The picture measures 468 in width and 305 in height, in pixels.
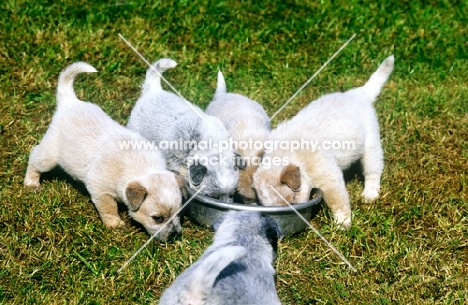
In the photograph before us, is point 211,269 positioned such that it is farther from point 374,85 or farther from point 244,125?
point 374,85

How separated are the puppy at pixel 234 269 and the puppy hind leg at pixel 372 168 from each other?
1971 mm

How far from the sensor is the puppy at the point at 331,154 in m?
4.99

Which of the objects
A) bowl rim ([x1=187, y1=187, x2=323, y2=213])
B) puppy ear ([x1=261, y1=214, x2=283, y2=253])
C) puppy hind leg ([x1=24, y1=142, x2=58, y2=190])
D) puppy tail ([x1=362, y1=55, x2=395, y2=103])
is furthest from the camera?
puppy tail ([x1=362, y1=55, x2=395, y2=103])

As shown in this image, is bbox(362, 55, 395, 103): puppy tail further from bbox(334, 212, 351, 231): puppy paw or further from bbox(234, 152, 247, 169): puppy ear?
bbox(234, 152, 247, 169): puppy ear

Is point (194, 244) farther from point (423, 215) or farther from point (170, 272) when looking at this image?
point (423, 215)

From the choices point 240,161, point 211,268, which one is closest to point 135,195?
point 240,161

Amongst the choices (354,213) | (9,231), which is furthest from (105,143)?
(354,213)

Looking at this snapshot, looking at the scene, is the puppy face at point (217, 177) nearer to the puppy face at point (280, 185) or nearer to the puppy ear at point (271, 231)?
the puppy face at point (280, 185)

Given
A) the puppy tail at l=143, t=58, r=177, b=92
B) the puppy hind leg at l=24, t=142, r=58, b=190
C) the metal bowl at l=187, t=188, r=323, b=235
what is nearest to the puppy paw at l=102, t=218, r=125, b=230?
the metal bowl at l=187, t=188, r=323, b=235

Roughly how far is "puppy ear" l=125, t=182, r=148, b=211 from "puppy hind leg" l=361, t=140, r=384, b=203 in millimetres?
2160

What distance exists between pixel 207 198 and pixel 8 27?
4286 millimetres

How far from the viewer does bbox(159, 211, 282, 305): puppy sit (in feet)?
10.5

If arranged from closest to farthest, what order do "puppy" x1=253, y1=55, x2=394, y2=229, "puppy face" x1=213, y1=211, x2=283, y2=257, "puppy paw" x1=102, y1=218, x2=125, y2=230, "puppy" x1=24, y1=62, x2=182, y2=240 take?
"puppy face" x1=213, y1=211, x2=283, y2=257 < "puppy" x1=24, y1=62, x2=182, y2=240 < "puppy" x1=253, y1=55, x2=394, y2=229 < "puppy paw" x1=102, y1=218, x2=125, y2=230

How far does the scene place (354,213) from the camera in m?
5.30
